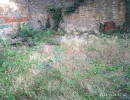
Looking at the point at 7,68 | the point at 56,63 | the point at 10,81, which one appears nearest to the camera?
the point at 10,81

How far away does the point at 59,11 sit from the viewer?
31.2 ft

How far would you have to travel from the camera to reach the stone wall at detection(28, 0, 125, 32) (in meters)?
9.35

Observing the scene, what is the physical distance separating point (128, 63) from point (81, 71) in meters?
1.21

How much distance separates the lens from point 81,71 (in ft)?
14.9

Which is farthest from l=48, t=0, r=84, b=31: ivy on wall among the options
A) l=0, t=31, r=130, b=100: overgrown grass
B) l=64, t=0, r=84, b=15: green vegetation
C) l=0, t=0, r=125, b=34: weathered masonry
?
l=0, t=31, r=130, b=100: overgrown grass

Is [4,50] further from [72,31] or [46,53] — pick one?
[72,31]

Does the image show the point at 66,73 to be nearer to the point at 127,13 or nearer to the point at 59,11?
the point at 59,11

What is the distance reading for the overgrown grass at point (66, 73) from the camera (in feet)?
12.3

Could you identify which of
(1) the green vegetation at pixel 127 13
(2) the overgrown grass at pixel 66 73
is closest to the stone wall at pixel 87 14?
(1) the green vegetation at pixel 127 13

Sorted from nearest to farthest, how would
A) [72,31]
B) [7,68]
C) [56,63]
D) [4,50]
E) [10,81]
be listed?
[10,81] < [7,68] < [56,63] < [4,50] < [72,31]

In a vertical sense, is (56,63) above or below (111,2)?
below

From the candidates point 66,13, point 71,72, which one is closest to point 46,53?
point 71,72

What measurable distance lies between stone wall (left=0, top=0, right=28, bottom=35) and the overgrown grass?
5.47 feet

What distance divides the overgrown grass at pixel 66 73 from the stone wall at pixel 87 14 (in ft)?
12.2
